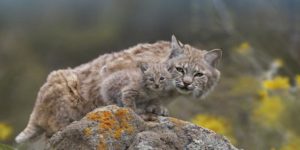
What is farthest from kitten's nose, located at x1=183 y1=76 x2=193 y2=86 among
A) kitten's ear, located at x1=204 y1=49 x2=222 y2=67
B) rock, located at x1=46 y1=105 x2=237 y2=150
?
rock, located at x1=46 y1=105 x2=237 y2=150

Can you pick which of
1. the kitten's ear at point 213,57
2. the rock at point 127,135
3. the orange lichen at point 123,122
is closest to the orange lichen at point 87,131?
the rock at point 127,135

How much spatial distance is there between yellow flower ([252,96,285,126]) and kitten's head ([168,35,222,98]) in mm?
6717

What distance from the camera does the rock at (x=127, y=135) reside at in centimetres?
1022

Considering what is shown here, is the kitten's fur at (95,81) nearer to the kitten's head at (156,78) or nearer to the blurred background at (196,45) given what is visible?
the kitten's head at (156,78)

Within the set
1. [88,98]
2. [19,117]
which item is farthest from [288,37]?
[88,98]

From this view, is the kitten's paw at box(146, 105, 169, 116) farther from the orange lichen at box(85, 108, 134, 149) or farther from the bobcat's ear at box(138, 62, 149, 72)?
the orange lichen at box(85, 108, 134, 149)

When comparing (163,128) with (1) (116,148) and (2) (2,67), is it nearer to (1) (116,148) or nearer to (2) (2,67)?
(1) (116,148)

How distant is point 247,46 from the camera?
21.9 metres

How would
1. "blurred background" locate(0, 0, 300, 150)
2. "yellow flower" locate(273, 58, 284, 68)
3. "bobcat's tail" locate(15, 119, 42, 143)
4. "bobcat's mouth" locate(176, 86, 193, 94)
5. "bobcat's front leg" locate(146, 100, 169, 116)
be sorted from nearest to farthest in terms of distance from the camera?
1. "bobcat's front leg" locate(146, 100, 169, 116)
2. "bobcat's mouth" locate(176, 86, 193, 94)
3. "bobcat's tail" locate(15, 119, 42, 143)
4. "blurred background" locate(0, 0, 300, 150)
5. "yellow flower" locate(273, 58, 284, 68)

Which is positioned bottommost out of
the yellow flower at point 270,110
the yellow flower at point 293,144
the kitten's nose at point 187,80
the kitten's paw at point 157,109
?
the kitten's paw at point 157,109

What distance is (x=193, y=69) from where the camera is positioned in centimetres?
1269

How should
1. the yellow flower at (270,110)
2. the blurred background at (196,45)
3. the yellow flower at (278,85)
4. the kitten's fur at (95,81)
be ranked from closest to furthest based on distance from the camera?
the kitten's fur at (95,81), the yellow flower at (278,85), the yellow flower at (270,110), the blurred background at (196,45)

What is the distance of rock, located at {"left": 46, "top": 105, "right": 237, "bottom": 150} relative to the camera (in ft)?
33.5

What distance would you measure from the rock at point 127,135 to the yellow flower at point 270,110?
9.24m
